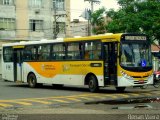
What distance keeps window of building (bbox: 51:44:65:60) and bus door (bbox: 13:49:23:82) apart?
401 cm

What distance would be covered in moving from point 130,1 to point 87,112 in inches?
899

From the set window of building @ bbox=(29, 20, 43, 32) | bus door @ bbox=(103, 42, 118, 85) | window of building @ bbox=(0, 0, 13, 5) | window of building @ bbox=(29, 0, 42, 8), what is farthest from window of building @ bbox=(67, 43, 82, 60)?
window of building @ bbox=(29, 0, 42, 8)

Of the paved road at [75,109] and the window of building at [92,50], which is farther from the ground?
the window of building at [92,50]

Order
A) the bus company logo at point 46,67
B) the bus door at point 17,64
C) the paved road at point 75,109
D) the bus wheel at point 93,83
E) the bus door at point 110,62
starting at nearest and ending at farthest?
the paved road at point 75,109
the bus door at point 110,62
the bus wheel at point 93,83
the bus company logo at point 46,67
the bus door at point 17,64

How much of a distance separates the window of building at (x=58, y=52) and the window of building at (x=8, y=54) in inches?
204

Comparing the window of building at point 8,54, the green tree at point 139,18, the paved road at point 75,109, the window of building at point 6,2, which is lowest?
the paved road at point 75,109

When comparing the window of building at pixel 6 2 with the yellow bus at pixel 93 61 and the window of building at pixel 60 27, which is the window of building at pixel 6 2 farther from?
the yellow bus at pixel 93 61

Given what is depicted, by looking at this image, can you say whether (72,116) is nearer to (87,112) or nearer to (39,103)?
(87,112)

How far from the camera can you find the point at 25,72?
1180 inches

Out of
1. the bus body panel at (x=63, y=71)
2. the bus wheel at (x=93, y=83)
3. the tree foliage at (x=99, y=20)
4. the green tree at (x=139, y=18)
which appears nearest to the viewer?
the bus wheel at (x=93, y=83)

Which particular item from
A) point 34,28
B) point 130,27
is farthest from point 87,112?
point 34,28

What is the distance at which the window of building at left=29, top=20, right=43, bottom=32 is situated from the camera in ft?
200

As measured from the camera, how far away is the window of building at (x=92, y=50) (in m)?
23.8

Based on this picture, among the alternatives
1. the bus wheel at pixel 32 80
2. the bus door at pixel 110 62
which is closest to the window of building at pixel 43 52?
the bus wheel at pixel 32 80
